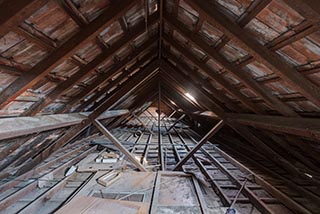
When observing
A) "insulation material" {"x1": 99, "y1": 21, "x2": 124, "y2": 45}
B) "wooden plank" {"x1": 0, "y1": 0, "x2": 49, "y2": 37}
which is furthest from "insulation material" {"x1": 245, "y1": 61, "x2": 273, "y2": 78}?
A: "wooden plank" {"x1": 0, "y1": 0, "x2": 49, "y2": 37}

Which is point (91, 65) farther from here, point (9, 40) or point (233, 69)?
point (233, 69)

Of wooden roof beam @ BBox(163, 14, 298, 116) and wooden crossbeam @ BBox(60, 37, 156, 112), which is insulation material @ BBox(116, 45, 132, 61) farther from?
wooden roof beam @ BBox(163, 14, 298, 116)

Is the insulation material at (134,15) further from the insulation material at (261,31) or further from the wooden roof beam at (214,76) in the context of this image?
the insulation material at (261,31)

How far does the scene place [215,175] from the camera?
393 cm

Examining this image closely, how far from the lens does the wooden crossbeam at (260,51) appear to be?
5.52ft

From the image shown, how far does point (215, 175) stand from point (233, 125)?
1140 mm

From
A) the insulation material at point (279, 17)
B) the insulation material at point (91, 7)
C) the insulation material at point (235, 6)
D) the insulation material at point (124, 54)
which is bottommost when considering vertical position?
the insulation material at point (279, 17)

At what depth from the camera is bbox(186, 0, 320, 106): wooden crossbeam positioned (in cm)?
168

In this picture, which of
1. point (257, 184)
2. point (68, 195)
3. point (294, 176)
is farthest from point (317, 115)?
A: point (68, 195)

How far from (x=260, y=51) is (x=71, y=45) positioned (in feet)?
5.59

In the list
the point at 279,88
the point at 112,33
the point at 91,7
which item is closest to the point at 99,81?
the point at 112,33

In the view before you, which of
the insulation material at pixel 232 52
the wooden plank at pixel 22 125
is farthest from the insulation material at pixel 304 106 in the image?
the wooden plank at pixel 22 125

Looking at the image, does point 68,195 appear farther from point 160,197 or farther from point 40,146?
point 160,197

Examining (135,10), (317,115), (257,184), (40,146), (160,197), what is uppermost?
(135,10)
